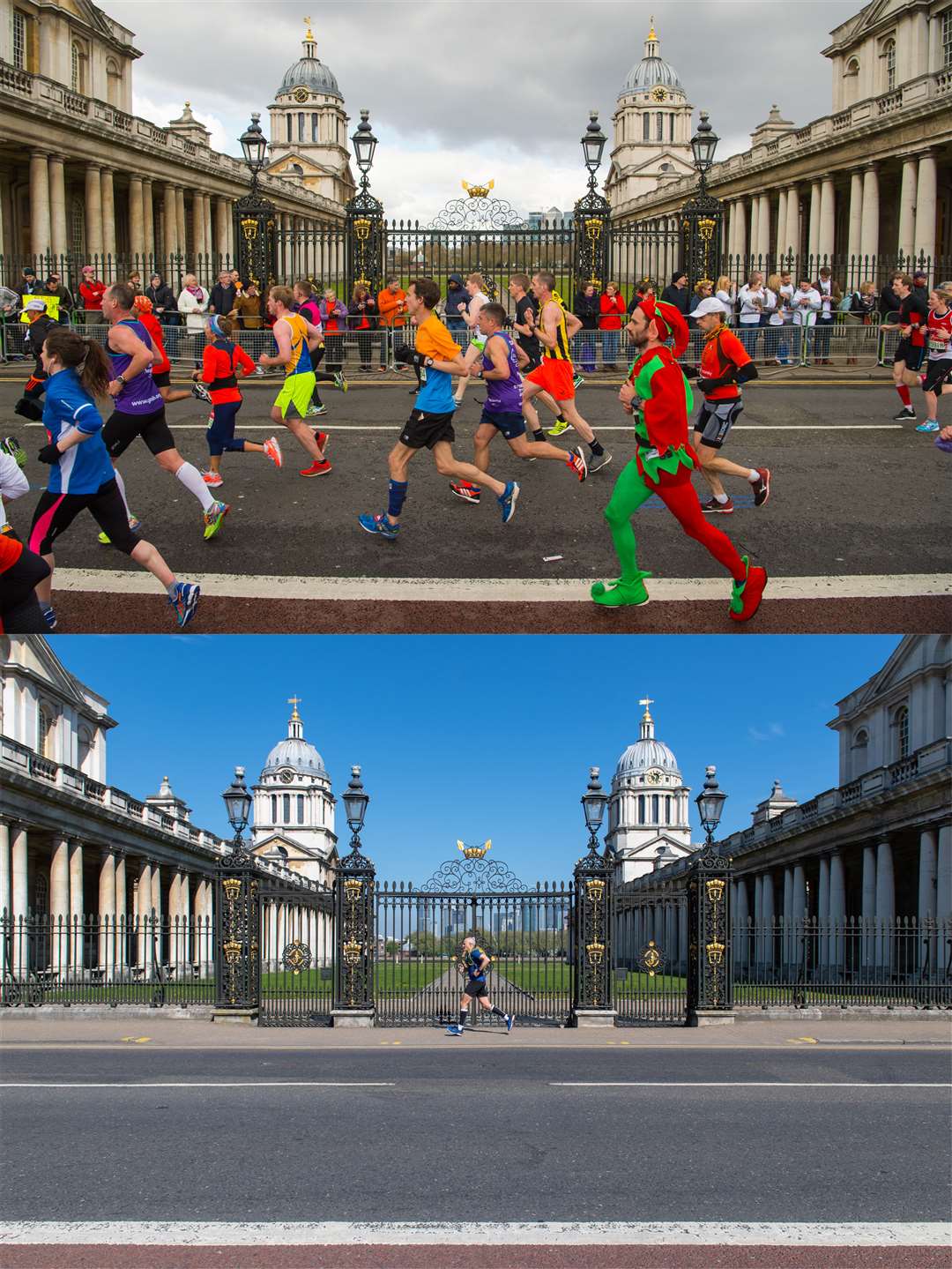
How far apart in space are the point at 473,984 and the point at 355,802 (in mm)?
3353

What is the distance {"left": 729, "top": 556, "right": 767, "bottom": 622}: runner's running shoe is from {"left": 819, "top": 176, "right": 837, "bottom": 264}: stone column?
2151 inches

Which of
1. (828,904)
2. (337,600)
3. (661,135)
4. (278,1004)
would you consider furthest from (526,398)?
(661,135)

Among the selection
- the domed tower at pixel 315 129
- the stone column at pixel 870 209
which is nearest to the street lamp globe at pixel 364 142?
the stone column at pixel 870 209

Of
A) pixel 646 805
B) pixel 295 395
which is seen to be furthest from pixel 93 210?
pixel 646 805

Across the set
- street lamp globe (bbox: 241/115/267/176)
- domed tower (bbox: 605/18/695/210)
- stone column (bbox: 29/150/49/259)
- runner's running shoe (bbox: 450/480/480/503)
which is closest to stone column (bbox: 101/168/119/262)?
stone column (bbox: 29/150/49/259)

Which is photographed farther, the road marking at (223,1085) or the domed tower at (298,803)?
the domed tower at (298,803)

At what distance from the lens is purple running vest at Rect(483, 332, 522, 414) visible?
10.7 meters

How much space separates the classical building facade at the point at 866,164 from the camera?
4997cm

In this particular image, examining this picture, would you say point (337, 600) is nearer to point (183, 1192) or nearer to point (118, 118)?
point (183, 1192)

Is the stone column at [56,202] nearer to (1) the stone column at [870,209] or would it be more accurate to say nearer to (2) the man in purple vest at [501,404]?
(1) the stone column at [870,209]

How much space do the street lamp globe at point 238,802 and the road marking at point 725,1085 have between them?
989 cm

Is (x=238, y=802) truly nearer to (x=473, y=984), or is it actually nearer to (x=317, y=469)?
(x=473, y=984)

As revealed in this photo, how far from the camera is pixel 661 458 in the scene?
8.16m

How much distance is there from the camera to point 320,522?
10.8 metres
